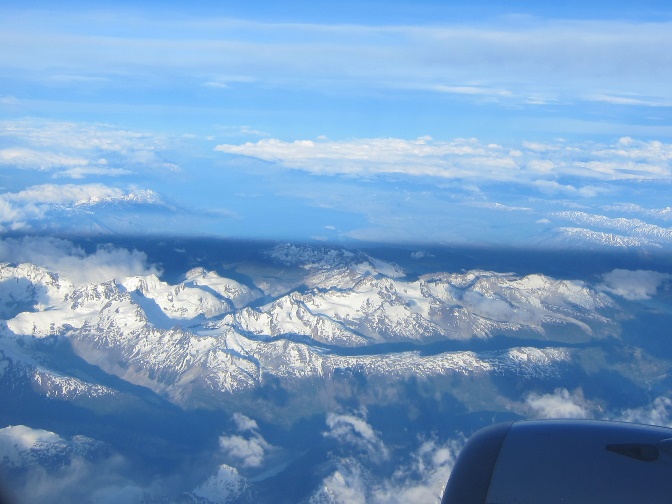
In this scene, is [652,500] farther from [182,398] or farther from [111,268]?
[111,268]

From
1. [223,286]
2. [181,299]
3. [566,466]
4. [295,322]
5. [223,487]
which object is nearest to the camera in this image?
[566,466]

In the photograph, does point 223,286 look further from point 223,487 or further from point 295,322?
point 223,487

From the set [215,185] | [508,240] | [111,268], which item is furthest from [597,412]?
[215,185]

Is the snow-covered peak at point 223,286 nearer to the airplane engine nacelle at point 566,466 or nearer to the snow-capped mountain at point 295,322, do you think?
the snow-capped mountain at point 295,322

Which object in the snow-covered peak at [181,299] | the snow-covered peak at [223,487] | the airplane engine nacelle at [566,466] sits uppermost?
the airplane engine nacelle at [566,466]

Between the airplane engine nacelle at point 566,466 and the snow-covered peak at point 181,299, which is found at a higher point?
the airplane engine nacelle at point 566,466

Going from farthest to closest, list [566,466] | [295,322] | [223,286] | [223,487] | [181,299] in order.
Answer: [181,299]
[223,286]
[295,322]
[223,487]
[566,466]

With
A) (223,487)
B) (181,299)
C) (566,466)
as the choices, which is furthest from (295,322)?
(566,466)

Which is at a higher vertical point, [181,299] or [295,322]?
[181,299]

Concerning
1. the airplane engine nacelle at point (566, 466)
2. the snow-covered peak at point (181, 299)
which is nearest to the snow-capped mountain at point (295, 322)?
the snow-covered peak at point (181, 299)

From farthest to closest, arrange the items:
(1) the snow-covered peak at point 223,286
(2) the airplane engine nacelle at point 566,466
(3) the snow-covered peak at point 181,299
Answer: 1. (3) the snow-covered peak at point 181,299
2. (1) the snow-covered peak at point 223,286
3. (2) the airplane engine nacelle at point 566,466

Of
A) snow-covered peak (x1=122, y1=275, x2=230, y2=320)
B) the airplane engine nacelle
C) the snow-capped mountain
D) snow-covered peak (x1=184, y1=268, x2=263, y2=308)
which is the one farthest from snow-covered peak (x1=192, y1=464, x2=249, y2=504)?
snow-covered peak (x1=122, y1=275, x2=230, y2=320)
